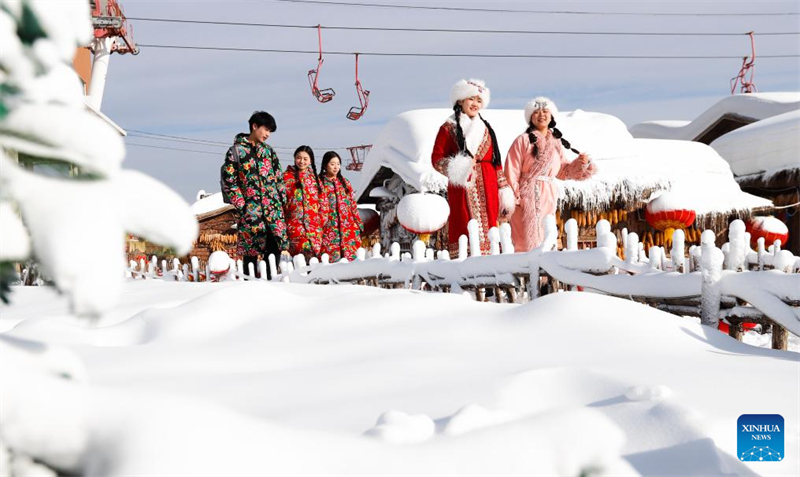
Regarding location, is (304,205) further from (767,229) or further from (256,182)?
(767,229)

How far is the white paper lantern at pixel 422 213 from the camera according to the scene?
7.73m

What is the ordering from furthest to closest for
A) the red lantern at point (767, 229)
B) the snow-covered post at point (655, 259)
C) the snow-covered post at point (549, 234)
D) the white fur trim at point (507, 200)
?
the red lantern at point (767, 229) → the white fur trim at point (507, 200) → the snow-covered post at point (549, 234) → the snow-covered post at point (655, 259)

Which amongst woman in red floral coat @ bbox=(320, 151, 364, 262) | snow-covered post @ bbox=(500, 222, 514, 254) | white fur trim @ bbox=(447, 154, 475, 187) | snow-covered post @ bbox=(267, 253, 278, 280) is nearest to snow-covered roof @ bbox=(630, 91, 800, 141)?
woman in red floral coat @ bbox=(320, 151, 364, 262)

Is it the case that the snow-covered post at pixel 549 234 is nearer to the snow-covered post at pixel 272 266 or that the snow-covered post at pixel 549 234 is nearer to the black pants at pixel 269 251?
the snow-covered post at pixel 272 266

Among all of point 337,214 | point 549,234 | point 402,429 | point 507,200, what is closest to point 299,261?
point 337,214

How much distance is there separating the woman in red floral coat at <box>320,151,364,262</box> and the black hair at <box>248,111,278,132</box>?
1.31 metres

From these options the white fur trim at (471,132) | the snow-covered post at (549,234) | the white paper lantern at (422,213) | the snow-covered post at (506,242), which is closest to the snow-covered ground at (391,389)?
the snow-covered post at (549,234)

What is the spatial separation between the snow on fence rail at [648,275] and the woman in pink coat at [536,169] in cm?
107

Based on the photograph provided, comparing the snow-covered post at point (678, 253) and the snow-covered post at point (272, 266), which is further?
the snow-covered post at point (272, 266)

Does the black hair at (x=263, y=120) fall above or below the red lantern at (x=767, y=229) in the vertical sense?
above

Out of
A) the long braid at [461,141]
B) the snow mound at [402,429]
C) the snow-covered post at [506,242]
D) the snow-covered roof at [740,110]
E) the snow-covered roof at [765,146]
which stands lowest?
the snow mound at [402,429]

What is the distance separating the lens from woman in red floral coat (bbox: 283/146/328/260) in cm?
816

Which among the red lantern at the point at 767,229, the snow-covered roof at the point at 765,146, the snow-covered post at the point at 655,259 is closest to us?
the snow-covered post at the point at 655,259

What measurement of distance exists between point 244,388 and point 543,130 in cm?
494
